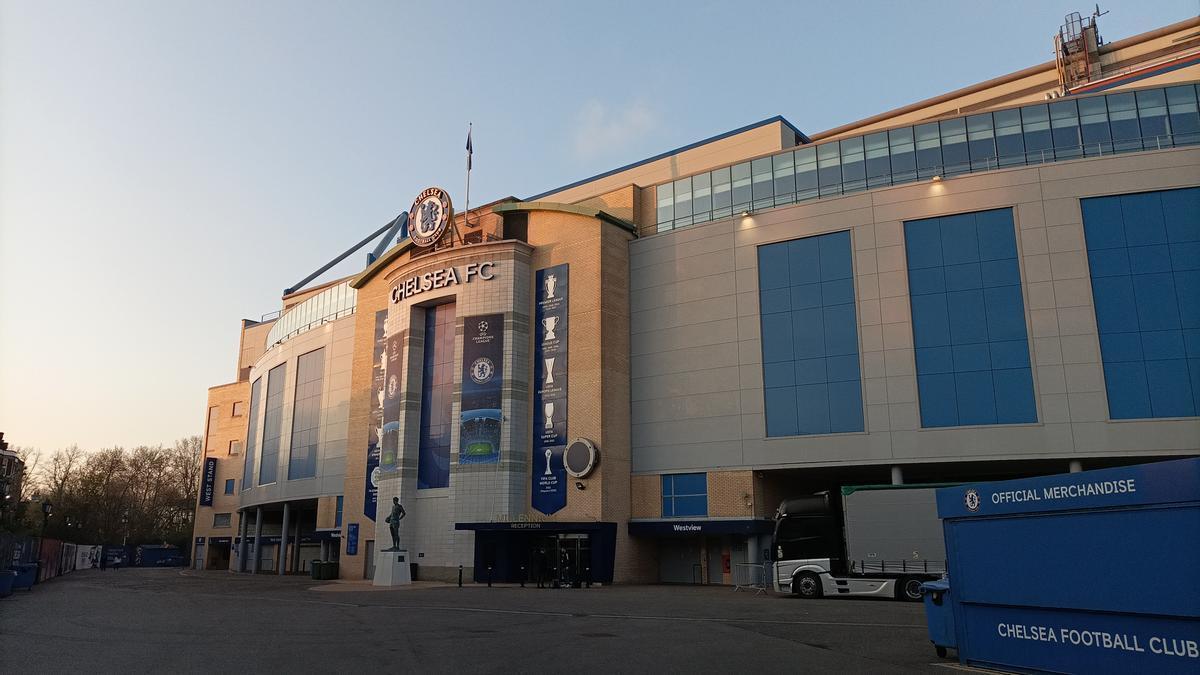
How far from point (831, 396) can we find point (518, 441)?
681 inches

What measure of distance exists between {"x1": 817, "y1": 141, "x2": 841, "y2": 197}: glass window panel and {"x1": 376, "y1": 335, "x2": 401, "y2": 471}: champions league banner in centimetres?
2799

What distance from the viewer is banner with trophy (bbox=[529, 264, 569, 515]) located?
151ft

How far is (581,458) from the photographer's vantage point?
44.9 m

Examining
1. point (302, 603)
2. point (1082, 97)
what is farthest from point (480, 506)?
point (1082, 97)

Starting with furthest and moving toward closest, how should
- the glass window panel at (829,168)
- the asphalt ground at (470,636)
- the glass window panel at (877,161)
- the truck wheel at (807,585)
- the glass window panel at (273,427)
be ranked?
1. the glass window panel at (273,427)
2. the glass window panel at (829,168)
3. the glass window panel at (877,161)
4. the truck wheel at (807,585)
5. the asphalt ground at (470,636)

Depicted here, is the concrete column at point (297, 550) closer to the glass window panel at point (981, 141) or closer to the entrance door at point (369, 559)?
the entrance door at point (369, 559)

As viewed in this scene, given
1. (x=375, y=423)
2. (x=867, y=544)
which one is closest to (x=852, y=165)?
(x=867, y=544)

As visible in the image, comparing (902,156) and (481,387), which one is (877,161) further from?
(481,387)

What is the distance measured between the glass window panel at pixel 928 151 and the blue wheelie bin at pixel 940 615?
31.6 meters

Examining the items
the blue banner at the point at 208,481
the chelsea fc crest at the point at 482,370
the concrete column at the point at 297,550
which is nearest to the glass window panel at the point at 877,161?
the chelsea fc crest at the point at 482,370

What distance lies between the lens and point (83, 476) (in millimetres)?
101812

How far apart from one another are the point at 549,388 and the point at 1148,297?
29443 millimetres

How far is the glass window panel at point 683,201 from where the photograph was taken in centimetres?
4825

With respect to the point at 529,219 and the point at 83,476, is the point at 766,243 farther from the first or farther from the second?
the point at 83,476
